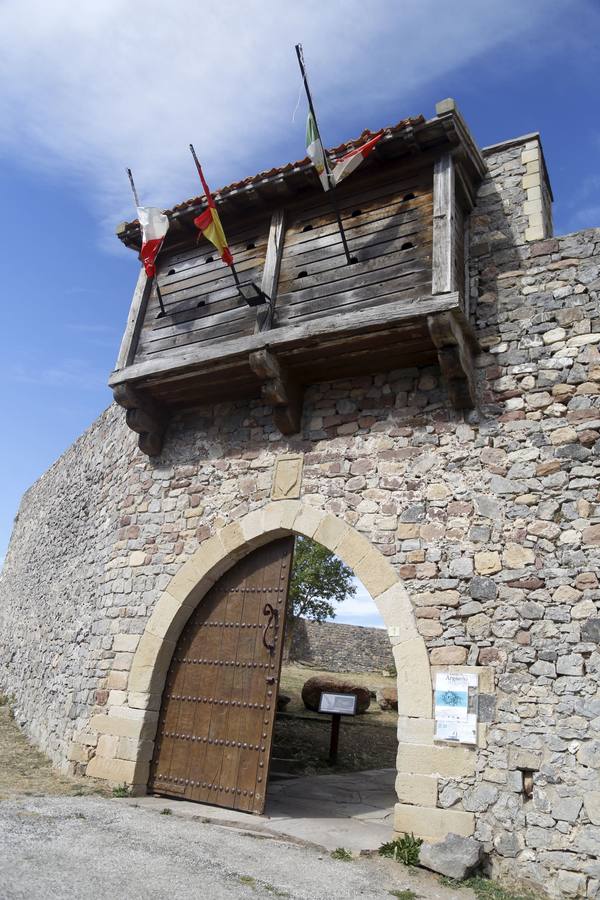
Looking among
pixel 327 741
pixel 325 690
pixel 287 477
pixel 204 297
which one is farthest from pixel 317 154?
pixel 325 690

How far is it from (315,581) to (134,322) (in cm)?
1131

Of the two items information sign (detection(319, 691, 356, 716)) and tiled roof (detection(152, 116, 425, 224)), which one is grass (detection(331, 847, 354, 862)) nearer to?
information sign (detection(319, 691, 356, 716))

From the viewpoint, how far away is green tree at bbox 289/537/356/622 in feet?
56.9

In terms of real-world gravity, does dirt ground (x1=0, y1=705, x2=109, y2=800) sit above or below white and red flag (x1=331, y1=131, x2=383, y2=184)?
below

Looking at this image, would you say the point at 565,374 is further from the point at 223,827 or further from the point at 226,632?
the point at 223,827

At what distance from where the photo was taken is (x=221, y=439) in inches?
279

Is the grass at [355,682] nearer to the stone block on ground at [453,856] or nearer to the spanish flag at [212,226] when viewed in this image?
the stone block on ground at [453,856]

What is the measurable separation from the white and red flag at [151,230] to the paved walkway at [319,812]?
5397 mm

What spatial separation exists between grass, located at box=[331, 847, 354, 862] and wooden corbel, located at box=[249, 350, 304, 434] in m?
3.62

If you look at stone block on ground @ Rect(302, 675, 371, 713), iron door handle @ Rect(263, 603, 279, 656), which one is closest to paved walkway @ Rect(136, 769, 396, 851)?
iron door handle @ Rect(263, 603, 279, 656)

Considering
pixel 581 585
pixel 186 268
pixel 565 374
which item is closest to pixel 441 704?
pixel 581 585

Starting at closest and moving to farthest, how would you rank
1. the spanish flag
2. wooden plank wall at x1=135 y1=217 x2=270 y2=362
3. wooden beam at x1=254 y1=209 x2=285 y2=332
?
wooden beam at x1=254 y1=209 x2=285 y2=332 → the spanish flag → wooden plank wall at x1=135 y1=217 x2=270 y2=362

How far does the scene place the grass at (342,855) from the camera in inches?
179

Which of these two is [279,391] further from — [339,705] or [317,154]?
[339,705]
